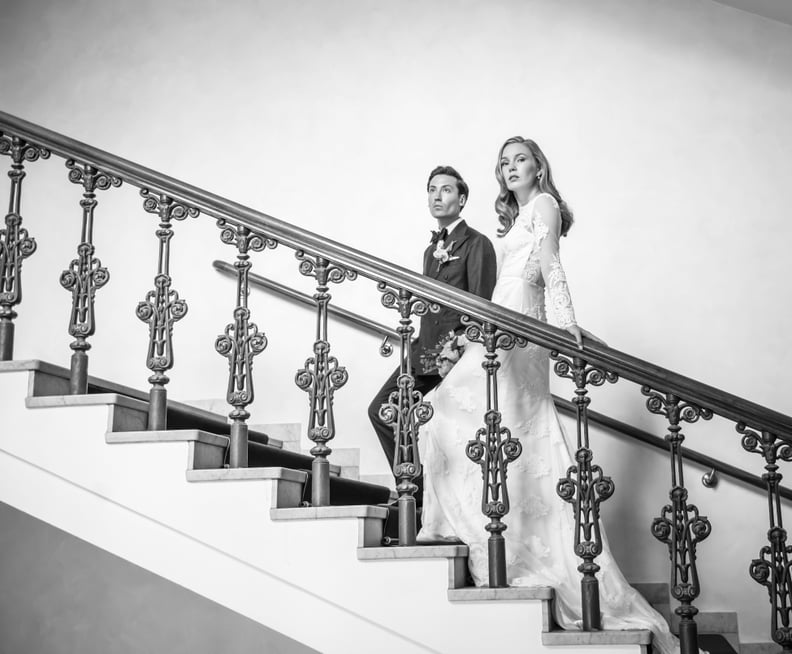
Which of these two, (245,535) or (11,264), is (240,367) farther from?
(11,264)

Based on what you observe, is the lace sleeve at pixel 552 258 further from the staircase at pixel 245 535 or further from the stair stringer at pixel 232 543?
the stair stringer at pixel 232 543

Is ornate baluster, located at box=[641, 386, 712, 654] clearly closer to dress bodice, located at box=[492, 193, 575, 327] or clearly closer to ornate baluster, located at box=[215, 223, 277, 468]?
dress bodice, located at box=[492, 193, 575, 327]

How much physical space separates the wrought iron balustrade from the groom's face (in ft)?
3.32

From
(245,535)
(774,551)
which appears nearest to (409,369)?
(245,535)

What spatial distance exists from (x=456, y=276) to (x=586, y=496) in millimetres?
1353

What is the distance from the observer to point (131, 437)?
3561mm

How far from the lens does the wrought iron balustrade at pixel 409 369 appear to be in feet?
10.9

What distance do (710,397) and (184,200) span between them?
2.15m

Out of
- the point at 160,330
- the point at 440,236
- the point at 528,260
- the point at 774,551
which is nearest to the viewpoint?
the point at 774,551

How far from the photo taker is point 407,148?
611cm

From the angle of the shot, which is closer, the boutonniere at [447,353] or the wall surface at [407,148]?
the boutonniere at [447,353]

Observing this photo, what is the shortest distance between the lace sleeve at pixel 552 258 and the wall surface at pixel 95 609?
304cm

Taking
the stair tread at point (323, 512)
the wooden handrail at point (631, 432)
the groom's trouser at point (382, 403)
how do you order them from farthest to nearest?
1. the wooden handrail at point (631, 432)
2. the groom's trouser at point (382, 403)
3. the stair tread at point (323, 512)

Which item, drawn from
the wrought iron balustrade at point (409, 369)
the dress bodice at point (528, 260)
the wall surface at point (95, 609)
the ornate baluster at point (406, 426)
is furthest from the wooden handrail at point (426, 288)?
the wall surface at point (95, 609)
